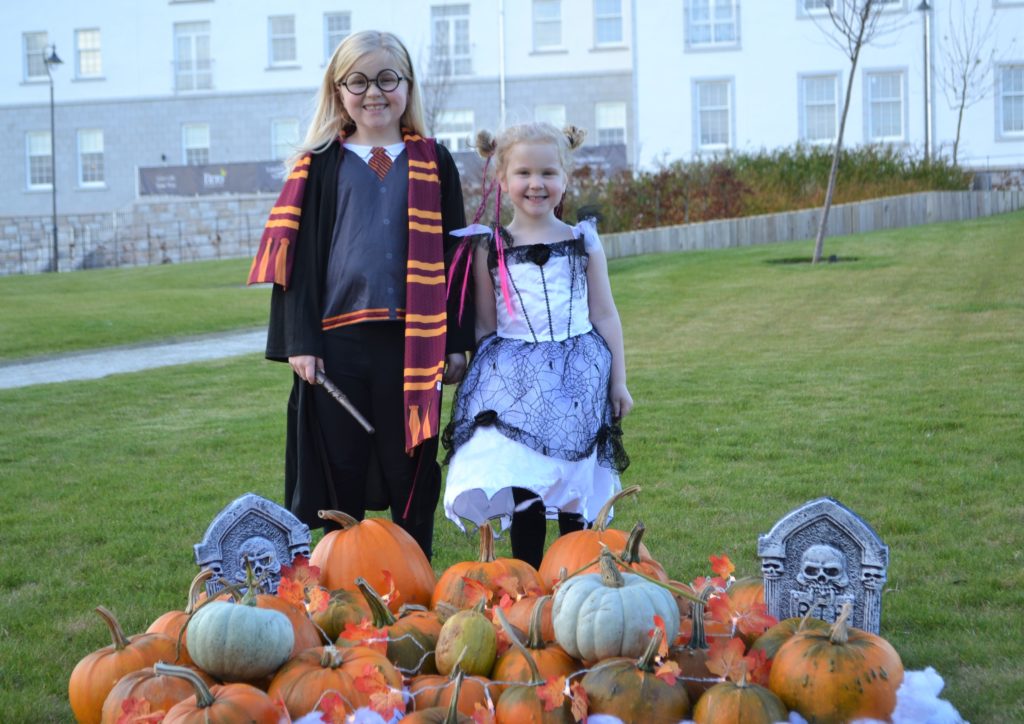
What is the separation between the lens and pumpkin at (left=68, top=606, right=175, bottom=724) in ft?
9.04

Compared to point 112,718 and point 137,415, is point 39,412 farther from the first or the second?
point 112,718

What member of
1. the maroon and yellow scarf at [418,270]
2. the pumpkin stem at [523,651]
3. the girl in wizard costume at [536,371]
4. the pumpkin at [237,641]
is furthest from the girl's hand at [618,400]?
the pumpkin at [237,641]

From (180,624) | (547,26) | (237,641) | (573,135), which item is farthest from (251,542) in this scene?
(547,26)

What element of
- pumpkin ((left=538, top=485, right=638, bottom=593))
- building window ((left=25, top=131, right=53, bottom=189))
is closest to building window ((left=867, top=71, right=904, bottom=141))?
building window ((left=25, top=131, right=53, bottom=189))

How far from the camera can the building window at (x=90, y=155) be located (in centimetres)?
4022

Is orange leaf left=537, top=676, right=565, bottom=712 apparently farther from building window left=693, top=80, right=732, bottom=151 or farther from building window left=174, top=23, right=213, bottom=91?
building window left=174, top=23, right=213, bottom=91

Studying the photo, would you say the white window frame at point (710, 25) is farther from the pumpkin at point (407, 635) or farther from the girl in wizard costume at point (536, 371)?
the pumpkin at point (407, 635)

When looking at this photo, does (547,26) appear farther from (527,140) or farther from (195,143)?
(527,140)

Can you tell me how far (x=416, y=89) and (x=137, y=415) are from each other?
5139 mm

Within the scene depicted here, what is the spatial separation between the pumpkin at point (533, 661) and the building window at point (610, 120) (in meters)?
34.4

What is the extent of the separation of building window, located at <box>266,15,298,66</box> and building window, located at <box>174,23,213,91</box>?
2.36m

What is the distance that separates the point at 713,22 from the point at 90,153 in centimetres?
2138

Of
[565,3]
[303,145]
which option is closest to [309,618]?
[303,145]

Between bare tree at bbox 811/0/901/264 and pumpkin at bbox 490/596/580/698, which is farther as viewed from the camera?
bare tree at bbox 811/0/901/264
